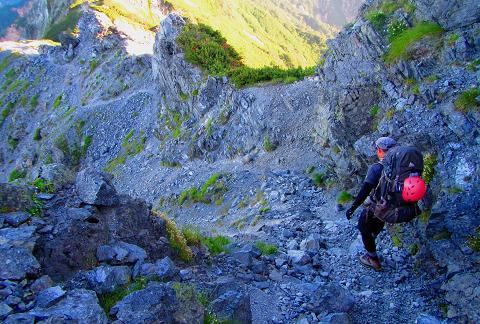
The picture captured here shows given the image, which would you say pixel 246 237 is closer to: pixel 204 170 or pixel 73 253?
pixel 73 253

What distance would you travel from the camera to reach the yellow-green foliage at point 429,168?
10.5 m

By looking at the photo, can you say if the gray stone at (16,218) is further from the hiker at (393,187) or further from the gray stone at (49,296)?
the hiker at (393,187)

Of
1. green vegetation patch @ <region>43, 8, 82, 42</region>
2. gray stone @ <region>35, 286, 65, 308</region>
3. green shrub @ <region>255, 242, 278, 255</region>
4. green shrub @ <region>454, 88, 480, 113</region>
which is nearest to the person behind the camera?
gray stone @ <region>35, 286, 65, 308</region>

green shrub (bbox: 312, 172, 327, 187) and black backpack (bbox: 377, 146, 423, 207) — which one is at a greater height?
black backpack (bbox: 377, 146, 423, 207)

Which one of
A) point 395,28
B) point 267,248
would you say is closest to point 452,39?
point 395,28

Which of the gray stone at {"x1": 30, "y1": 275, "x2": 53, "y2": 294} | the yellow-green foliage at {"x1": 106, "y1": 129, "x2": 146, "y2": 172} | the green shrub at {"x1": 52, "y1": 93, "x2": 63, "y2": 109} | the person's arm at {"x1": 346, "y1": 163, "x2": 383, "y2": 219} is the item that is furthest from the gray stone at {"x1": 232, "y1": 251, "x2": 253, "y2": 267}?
the green shrub at {"x1": 52, "y1": 93, "x2": 63, "y2": 109}

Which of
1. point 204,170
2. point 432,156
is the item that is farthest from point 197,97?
point 432,156

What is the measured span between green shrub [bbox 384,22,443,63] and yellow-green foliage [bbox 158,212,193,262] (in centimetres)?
1012

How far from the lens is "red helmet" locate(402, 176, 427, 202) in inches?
314

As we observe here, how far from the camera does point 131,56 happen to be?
52.3 metres

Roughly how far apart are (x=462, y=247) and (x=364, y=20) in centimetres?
1161

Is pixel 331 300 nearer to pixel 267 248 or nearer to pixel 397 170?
pixel 397 170

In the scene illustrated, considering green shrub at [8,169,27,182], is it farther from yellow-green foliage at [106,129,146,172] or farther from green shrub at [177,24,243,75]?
green shrub at [177,24,243,75]

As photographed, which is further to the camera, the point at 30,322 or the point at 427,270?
the point at 427,270
